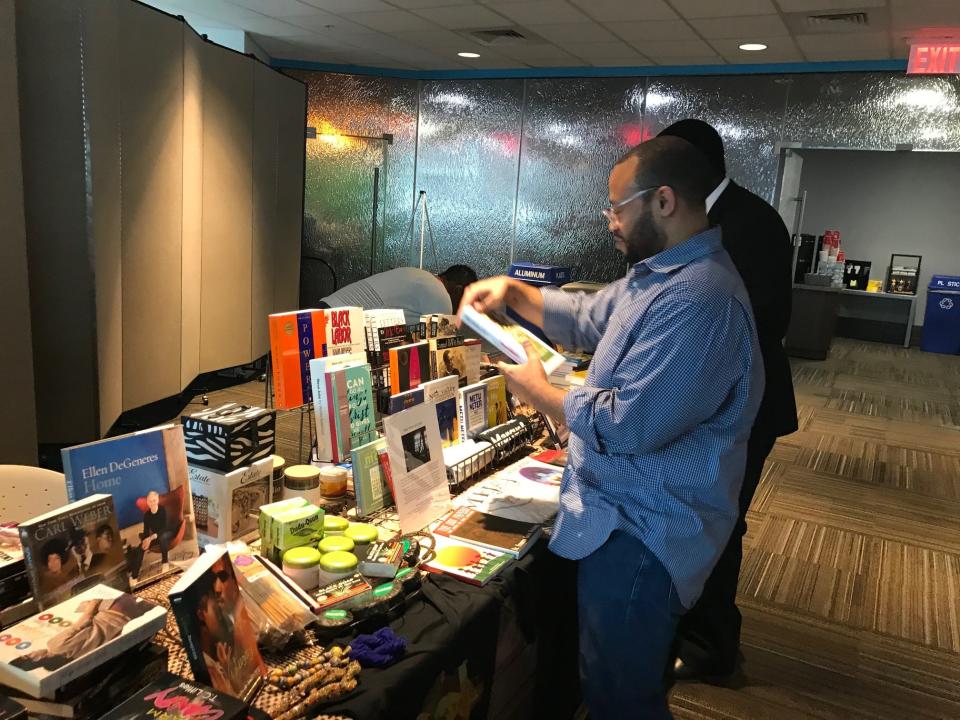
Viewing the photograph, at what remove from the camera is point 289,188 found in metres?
6.57

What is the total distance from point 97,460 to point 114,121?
3.42 metres

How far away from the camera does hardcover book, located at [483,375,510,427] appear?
2.33 meters

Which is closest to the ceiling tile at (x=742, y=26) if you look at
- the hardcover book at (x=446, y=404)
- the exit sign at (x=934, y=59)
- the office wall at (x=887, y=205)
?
the exit sign at (x=934, y=59)

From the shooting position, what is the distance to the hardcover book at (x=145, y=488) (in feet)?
4.17

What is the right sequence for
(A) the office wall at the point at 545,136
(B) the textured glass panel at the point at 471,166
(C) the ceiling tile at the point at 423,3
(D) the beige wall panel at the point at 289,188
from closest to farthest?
(C) the ceiling tile at the point at 423,3 → (A) the office wall at the point at 545,136 → (D) the beige wall panel at the point at 289,188 → (B) the textured glass panel at the point at 471,166

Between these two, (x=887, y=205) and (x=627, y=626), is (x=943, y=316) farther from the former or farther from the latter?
(x=627, y=626)

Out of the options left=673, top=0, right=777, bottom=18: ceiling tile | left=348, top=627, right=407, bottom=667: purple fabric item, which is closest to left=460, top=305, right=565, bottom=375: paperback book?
left=348, top=627, right=407, bottom=667: purple fabric item

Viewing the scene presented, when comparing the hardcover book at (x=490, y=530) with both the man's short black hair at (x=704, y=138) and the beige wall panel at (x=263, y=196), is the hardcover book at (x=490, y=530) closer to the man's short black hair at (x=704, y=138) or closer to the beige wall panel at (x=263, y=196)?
the man's short black hair at (x=704, y=138)

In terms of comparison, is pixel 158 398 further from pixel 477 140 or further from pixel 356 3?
pixel 477 140

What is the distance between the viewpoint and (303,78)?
A: 8156 mm

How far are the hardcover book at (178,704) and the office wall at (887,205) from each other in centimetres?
1107

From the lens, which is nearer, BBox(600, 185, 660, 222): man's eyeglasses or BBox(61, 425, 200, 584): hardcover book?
BBox(61, 425, 200, 584): hardcover book

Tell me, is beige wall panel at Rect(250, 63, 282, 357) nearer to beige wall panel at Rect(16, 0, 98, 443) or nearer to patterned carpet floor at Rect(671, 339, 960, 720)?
beige wall panel at Rect(16, 0, 98, 443)

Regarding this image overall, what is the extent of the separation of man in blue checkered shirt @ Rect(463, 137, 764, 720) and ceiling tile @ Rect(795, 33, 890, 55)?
4800 millimetres
